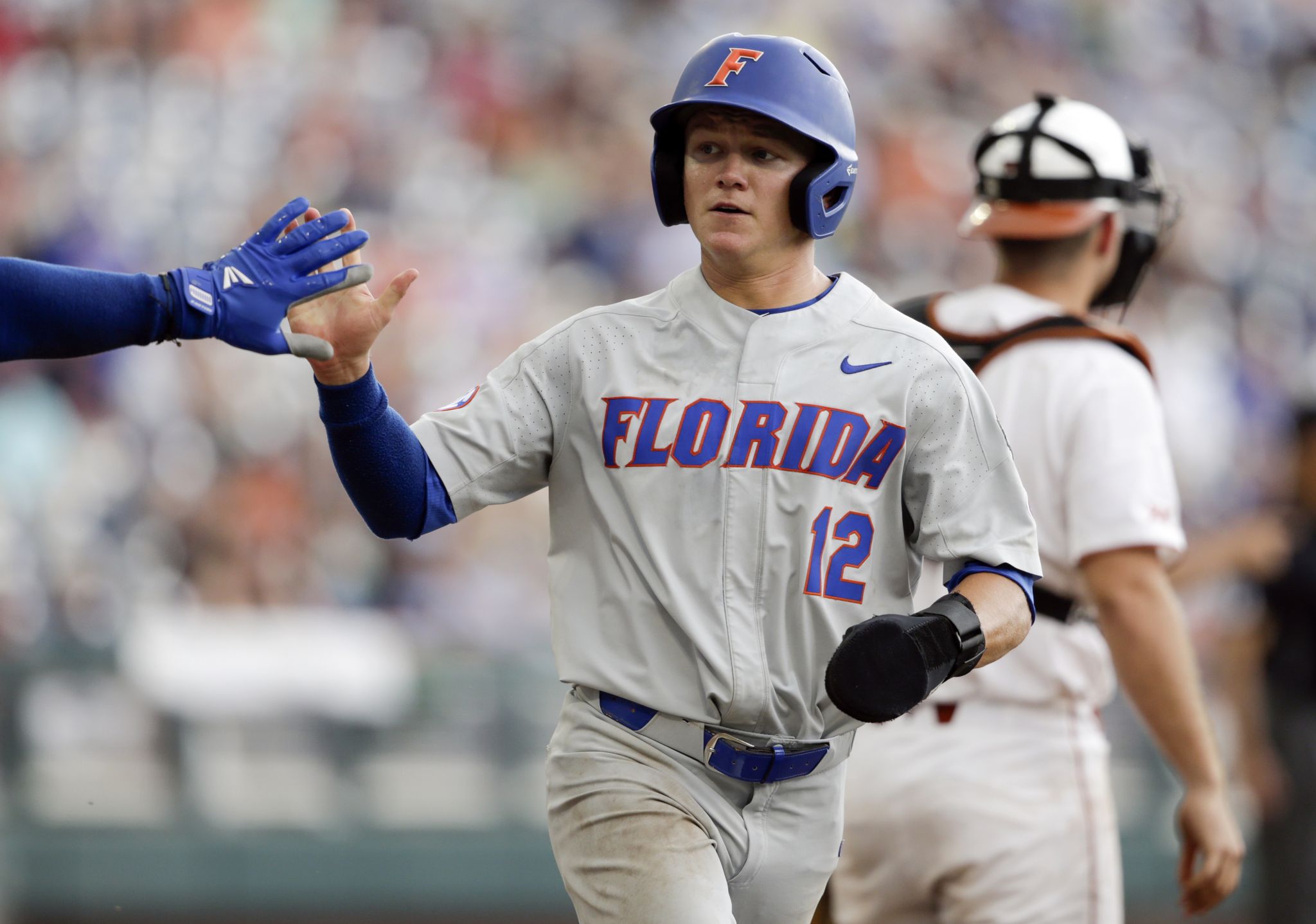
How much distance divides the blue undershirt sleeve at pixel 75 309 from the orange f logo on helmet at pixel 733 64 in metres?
1.01

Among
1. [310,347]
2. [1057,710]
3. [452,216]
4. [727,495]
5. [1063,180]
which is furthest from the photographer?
[452,216]

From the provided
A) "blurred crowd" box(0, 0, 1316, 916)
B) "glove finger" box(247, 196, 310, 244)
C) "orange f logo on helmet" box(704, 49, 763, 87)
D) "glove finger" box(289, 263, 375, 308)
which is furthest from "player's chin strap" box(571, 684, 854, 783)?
"blurred crowd" box(0, 0, 1316, 916)

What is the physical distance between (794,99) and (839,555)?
2.65 ft

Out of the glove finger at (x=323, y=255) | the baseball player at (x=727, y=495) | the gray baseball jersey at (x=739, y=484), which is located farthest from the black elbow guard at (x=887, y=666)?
the glove finger at (x=323, y=255)

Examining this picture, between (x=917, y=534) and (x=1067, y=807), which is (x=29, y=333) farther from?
(x=1067, y=807)

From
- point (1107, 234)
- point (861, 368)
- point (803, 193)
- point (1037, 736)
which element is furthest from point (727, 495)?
point (1107, 234)

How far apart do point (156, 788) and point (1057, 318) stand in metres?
5.48

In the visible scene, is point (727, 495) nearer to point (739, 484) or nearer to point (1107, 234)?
point (739, 484)

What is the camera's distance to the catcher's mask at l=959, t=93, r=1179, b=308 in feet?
Answer: 13.5

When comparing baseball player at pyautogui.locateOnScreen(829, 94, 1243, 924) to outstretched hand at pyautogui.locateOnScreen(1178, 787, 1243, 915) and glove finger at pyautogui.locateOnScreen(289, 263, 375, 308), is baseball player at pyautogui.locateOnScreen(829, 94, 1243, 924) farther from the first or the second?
glove finger at pyautogui.locateOnScreen(289, 263, 375, 308)

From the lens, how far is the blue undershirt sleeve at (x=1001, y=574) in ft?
9.66

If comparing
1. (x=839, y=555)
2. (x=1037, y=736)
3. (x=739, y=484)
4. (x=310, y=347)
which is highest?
(x=310, y=347)

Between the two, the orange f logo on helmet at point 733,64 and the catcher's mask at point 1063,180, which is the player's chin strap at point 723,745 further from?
the catcher's mask at point 1063,180

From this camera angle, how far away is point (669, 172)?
3.24m
